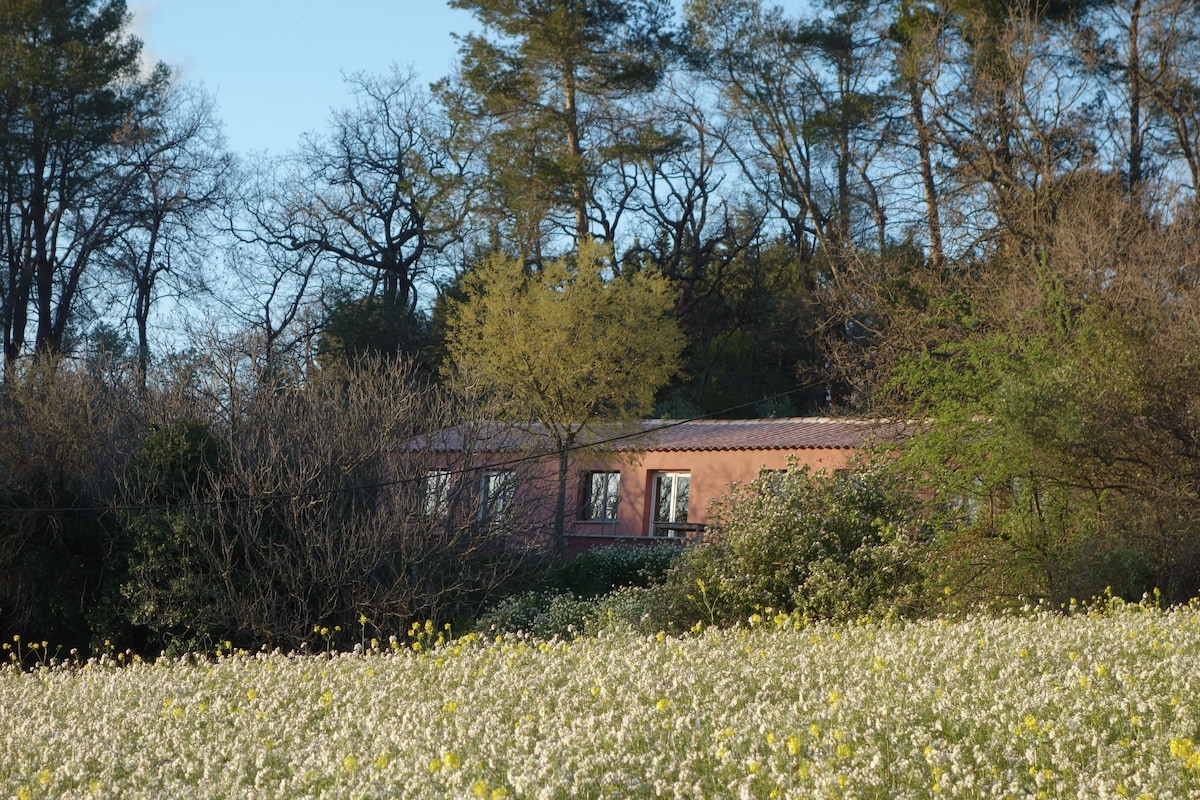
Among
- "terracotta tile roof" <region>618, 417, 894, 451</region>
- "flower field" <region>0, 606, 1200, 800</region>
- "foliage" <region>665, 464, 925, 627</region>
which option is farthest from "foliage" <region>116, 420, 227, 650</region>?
"terracotta tile roof" <region>618, 417, 894, 451</region>

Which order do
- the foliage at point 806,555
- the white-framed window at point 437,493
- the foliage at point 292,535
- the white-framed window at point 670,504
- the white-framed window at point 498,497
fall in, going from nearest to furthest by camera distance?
the foliage at point 806,555 → the foliage at point 292,535 → the white-framed window at point 437,493 → the white-framed window at point 498,497 → the white-framed window at point 670,504

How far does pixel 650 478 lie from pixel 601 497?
139 cm

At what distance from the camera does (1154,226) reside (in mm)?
22047

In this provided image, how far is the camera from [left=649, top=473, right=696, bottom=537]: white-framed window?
2823 cm

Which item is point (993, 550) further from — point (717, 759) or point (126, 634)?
point (126, 634)

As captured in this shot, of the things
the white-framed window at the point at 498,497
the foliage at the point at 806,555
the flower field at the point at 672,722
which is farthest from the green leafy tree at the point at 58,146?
the flower field at the point at 672,722

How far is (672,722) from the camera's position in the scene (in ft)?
19.8

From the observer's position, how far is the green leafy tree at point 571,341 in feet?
94.4

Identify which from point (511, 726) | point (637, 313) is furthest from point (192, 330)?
point (511, 726)

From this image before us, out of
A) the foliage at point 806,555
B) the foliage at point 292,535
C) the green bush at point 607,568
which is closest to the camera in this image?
the foliage at point 806,555

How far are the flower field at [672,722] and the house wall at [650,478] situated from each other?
56.7 ft

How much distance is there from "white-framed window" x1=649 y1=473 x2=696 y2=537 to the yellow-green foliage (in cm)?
206

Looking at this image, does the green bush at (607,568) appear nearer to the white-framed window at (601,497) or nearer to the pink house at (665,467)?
the pink house at (665,467)

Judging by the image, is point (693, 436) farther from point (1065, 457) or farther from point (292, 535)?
point (1065, 457)
